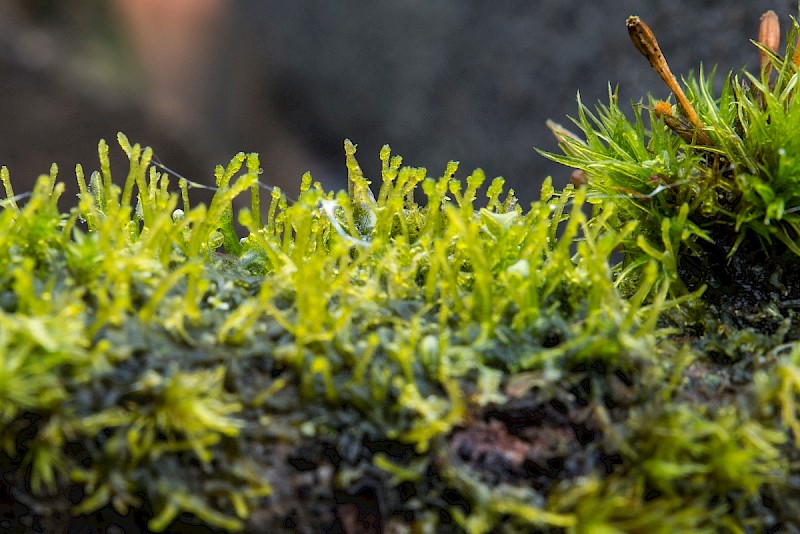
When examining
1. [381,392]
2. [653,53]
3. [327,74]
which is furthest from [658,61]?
[327,74]

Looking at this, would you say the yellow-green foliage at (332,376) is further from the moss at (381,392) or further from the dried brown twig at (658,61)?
the dried brown twig at (658,61)

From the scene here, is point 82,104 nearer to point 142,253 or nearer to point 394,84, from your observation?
point 394,84

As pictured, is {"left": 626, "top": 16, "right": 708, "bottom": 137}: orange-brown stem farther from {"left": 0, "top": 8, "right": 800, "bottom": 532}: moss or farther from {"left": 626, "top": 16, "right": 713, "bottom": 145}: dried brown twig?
{"left": 0, "top": 8, "right": 800, "bottom": 532}: moss

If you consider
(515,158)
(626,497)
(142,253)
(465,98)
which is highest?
(465,98)

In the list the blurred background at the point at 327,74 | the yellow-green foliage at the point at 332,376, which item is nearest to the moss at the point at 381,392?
the yellow-green foliage at the point at 332,376

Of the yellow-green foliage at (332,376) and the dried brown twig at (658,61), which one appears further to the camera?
the dried brown twig at (658,61)

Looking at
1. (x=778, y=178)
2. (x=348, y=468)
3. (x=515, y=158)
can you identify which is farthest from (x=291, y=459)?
(x=515, y=158)

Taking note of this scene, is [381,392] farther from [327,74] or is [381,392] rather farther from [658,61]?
[327,74]
